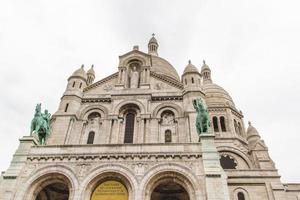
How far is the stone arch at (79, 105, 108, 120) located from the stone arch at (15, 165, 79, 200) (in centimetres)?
804

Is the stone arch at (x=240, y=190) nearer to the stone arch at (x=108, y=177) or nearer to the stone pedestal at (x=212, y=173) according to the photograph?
the stone pedestal at (x=212, y=173)

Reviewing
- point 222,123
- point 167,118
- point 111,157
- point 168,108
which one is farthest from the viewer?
point 222,123

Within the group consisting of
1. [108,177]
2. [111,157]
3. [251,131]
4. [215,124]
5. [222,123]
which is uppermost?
[222,123]

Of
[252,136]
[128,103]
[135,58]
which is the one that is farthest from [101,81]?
[252,136]

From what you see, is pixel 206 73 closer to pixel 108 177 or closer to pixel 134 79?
pixel 134 79

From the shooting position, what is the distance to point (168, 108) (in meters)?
24.9

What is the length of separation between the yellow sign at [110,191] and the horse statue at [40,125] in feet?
21.1

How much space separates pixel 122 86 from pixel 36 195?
40.8 ft

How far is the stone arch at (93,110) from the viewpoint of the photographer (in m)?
24.9

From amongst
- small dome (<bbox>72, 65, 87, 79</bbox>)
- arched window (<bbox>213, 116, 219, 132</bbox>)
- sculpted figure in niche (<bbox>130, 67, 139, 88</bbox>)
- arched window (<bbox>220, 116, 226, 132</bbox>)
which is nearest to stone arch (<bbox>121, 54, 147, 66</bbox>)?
sculpted figure in niche (<bbox>130, 67, 139, 88</bbox>)

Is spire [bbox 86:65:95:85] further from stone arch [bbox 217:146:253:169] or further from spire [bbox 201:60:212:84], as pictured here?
stone arch [bbox 217:146:253:169]

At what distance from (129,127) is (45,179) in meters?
8.71

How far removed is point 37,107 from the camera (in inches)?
828

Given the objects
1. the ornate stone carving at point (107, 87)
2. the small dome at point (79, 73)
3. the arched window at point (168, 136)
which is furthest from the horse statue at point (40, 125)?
the arched window at point (168, 136)
